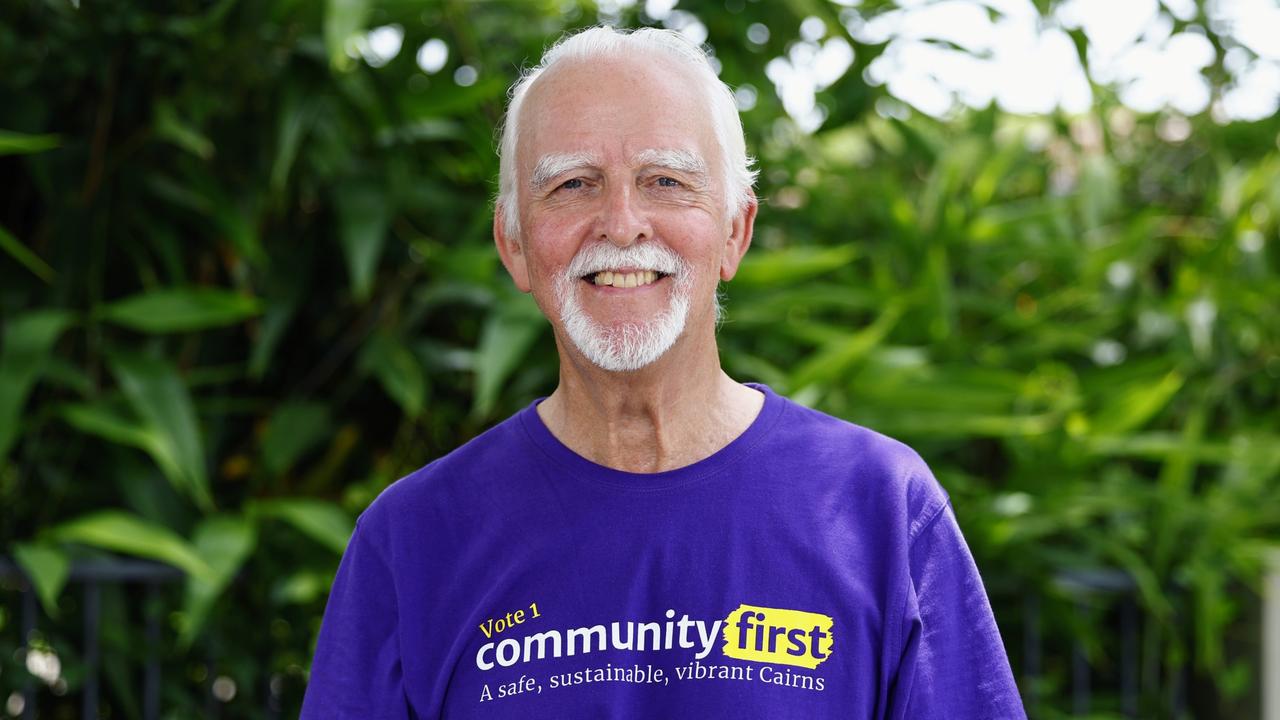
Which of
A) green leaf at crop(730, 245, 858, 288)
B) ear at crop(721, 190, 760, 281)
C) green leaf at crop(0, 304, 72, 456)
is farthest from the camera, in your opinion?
green leaf at crop(730, 245, 858, 288)

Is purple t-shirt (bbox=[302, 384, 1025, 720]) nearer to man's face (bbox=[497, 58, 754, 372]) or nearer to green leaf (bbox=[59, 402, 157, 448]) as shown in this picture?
man's face (bbox=[497, 58, 754, 372])

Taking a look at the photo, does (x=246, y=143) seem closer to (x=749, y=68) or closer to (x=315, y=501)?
(x=315, y=501)

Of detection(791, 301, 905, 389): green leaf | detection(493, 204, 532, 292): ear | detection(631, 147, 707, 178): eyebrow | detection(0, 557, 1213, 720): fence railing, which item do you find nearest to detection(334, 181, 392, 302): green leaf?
detection(0, 557, 1213, 720): fence railing

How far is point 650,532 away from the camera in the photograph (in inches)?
47.3

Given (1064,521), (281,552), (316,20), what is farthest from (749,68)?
(281,552)

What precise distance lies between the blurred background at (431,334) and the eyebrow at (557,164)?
121 cm

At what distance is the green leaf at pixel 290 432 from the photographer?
2633 millimetres

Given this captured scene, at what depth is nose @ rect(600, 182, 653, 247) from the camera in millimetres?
1171

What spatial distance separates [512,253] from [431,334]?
1.64 metres

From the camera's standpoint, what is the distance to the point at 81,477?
272 centimetres

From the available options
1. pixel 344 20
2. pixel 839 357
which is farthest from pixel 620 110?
pixel 839 357

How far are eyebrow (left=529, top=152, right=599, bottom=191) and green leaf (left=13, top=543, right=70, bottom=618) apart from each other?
1.50 meters

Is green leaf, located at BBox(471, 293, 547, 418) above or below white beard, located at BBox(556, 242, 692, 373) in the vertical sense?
above

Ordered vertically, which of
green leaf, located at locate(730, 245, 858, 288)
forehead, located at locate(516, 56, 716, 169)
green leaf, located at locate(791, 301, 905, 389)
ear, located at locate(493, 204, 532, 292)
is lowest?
ear, located at locate(493, 204, 532, 292)
